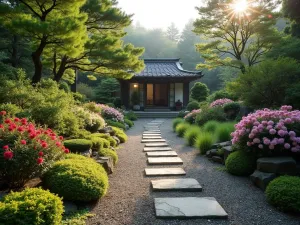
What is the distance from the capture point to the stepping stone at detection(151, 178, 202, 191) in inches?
159

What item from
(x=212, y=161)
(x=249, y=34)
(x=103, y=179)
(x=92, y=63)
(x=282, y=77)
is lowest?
(x=212, y=161)

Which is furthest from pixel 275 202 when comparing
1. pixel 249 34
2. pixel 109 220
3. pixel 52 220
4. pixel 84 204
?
pixel 249 34

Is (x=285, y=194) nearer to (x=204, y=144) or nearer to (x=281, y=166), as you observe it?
(x=281, y=166)

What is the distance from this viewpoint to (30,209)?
2275mm

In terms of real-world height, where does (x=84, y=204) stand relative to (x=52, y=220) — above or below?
below

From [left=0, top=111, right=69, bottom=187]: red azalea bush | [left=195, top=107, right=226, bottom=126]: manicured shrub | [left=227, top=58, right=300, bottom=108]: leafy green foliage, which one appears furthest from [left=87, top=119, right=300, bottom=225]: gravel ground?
[left=195, top=107, right=226, bottom=126]: manicured shrub

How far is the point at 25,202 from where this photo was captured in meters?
2.34

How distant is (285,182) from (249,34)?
13.1m

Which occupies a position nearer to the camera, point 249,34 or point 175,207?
point 175,207

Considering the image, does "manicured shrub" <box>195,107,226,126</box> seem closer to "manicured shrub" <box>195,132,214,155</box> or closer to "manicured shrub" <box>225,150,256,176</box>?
"manicured shrub" <box>195,132,214,155</box>

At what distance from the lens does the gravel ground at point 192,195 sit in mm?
3045

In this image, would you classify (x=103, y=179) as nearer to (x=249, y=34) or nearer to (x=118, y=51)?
(x=118, y=51)

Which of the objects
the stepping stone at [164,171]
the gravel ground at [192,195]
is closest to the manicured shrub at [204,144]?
the gravel ground at [192,195]

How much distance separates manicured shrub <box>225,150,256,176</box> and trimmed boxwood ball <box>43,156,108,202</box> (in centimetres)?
251
